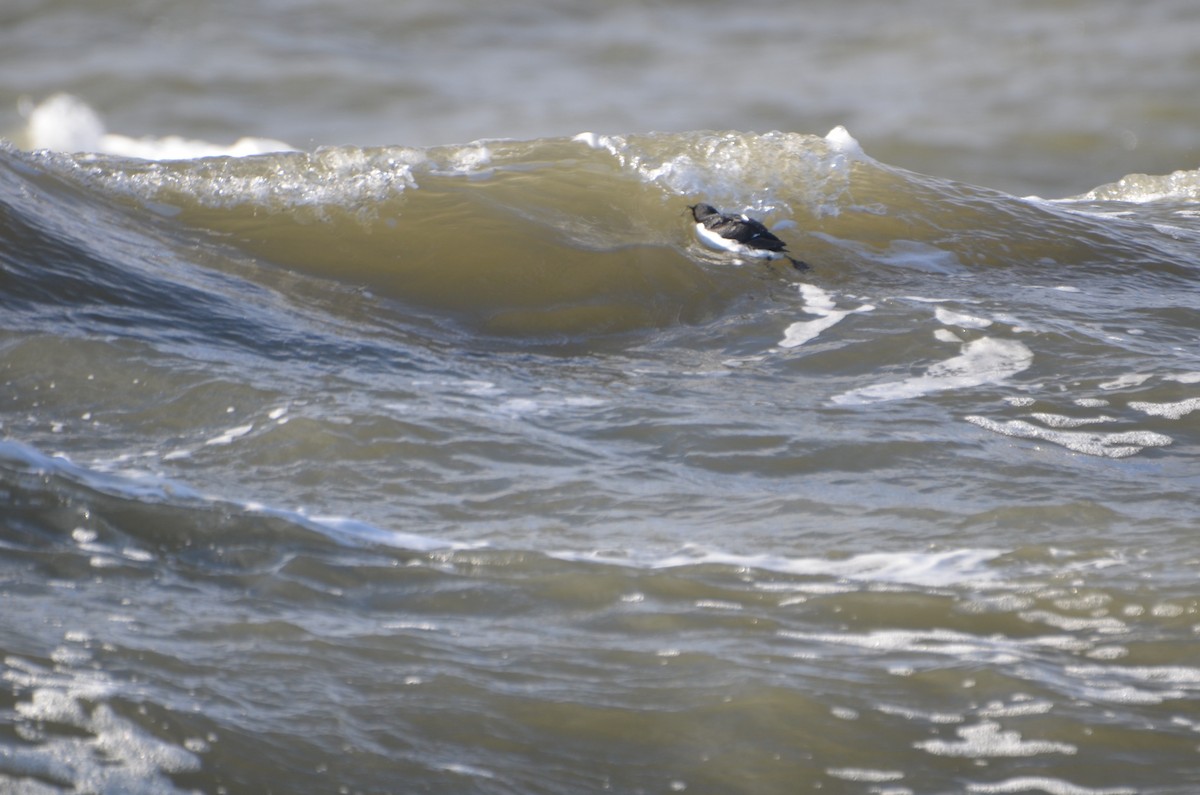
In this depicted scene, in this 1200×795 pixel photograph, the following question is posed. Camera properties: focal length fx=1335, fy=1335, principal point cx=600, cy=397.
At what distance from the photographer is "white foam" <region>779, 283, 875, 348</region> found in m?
4.90

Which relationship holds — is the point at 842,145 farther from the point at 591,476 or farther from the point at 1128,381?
the point at 591,476

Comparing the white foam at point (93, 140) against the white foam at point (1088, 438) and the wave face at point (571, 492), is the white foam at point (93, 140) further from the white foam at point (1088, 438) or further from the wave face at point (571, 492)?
the white foam at point (1088, 438)

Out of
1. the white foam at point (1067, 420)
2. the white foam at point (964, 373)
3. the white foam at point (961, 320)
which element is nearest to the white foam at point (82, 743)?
the white foam at point (964, 373)

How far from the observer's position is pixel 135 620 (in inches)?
106

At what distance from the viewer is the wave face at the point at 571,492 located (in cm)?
248

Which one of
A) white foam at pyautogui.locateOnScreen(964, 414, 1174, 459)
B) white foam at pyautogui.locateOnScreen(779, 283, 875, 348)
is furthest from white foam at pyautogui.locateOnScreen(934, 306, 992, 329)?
white foam at pyautogui.locateOnScreen(964, 414, 1174, 459)

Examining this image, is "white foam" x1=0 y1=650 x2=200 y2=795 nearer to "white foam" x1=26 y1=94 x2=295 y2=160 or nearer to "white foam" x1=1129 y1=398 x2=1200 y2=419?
"white foam" x1=1129 y1=398 x2=1200 y2=419

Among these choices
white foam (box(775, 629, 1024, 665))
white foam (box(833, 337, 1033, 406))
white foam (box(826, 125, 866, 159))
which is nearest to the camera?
white foam (box(775, 629, 1024, 665))

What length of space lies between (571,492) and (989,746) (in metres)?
1.34

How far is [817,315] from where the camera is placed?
5.11m

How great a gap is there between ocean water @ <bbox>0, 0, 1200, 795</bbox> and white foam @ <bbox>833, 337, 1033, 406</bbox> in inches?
0.9

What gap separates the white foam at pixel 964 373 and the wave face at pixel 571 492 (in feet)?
0.08

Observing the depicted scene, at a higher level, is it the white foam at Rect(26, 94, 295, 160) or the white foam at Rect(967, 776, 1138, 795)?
the white foam at Rect(26, 94, 295, 160)

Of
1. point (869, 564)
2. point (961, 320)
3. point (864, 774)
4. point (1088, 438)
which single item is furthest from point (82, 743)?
point (961, 320)
